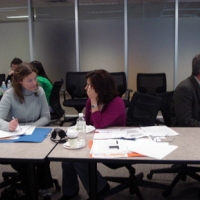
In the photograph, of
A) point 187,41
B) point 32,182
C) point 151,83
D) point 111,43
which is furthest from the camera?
point 111,43

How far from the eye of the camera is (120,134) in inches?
78.6

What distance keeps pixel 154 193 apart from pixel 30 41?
13.3ft

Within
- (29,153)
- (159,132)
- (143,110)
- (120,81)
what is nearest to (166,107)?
(143,110)

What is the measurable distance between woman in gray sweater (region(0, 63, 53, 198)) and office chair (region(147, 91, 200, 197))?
105 cm

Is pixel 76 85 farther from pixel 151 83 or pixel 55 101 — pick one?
pixel 151 83

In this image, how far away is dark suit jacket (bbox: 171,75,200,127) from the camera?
2436mm

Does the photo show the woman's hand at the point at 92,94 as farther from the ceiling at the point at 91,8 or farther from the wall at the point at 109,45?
the ceiling at the point at 91,8

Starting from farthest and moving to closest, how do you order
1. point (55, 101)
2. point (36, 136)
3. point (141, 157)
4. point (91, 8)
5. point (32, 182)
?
point (91, 8), point (55, 101), point (36, 136), point (32, 182), point (141, 157)

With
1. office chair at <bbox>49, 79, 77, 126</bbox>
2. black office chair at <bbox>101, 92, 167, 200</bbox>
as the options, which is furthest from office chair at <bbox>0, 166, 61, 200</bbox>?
office chair at <bbox>49, 79, 77, 126</bbox>

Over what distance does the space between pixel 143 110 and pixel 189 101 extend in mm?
453

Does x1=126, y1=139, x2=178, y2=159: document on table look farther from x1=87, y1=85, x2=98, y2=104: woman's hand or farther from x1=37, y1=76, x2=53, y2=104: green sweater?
x1=37, y1=76, x2=53, y2=104: green sweater

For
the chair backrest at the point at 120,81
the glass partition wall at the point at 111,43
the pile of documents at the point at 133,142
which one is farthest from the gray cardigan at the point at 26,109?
the glass partition wall at the point at 111,43

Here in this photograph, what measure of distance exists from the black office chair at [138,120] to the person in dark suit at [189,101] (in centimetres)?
19

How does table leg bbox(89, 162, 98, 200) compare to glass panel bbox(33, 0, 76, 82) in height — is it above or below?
below
